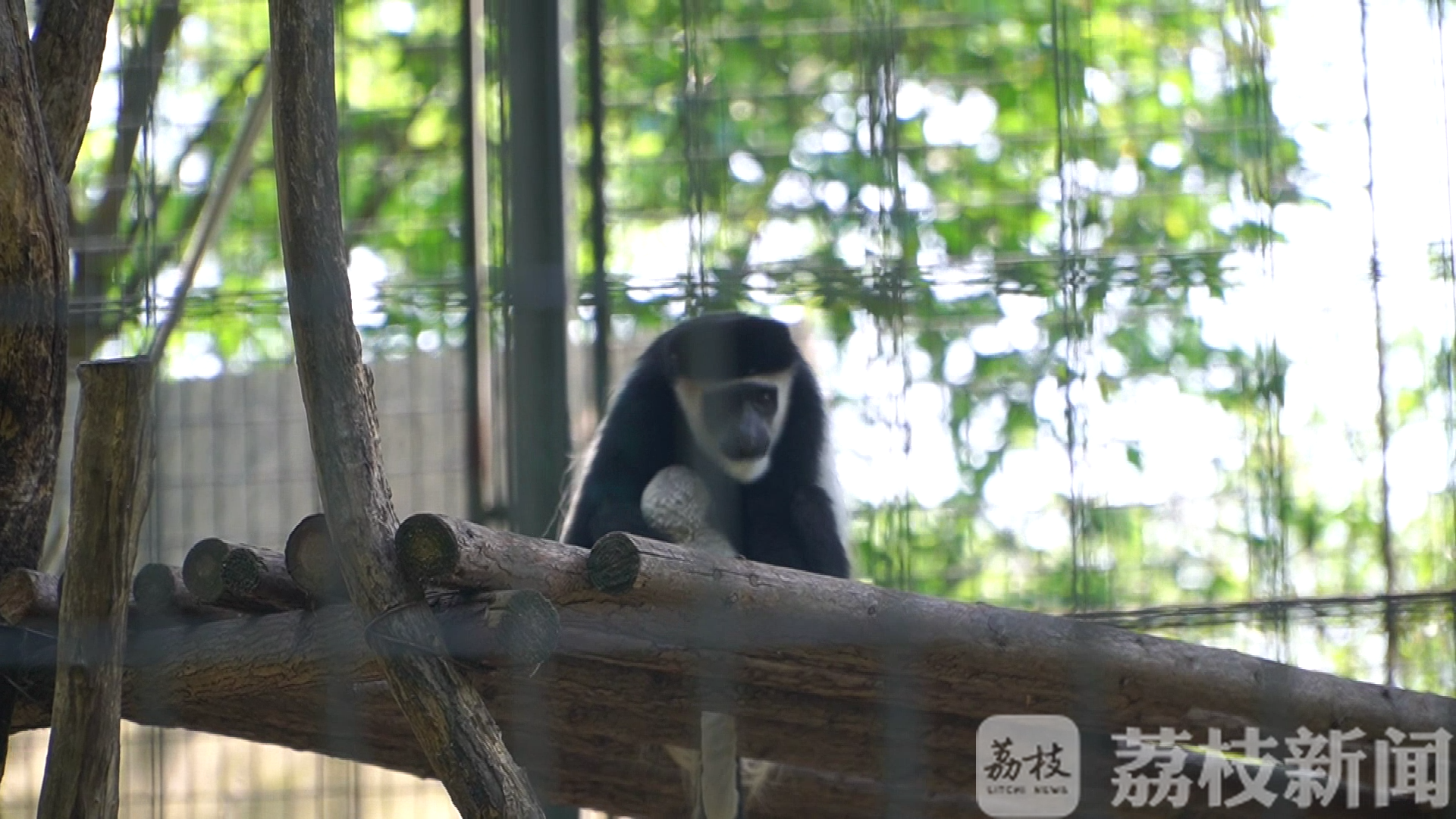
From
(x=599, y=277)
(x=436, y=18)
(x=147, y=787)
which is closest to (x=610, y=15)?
(x=436, y=18)

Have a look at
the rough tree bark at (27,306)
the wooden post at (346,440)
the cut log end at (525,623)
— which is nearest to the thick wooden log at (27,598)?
the rough tree bark at (27,306)

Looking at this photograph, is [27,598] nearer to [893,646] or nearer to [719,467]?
[893,646]

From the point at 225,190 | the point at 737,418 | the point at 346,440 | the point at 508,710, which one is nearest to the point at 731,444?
the point at 737,418

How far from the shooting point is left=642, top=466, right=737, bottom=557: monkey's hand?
231cm

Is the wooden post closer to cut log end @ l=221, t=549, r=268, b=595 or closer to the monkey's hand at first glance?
cut log end @ l=221, t=549, r=268, b=595

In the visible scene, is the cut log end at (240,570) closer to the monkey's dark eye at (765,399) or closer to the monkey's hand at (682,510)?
the monkey's hand at (682,510)

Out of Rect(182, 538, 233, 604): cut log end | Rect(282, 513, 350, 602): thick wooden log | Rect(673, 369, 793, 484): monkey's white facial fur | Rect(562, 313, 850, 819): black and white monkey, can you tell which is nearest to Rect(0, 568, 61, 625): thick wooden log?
Rect(182, 538, 233, 604): cut log end

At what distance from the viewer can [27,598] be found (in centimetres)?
150

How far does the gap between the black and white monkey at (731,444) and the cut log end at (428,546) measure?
40.7 inches

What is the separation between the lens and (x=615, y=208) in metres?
3.49

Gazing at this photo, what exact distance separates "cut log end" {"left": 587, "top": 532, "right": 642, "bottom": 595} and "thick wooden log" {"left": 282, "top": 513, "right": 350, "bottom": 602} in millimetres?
227

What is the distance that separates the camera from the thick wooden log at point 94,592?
4.63ft

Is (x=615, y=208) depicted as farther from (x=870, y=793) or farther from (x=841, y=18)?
(x=870, y=793)

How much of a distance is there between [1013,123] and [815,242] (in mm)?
683
